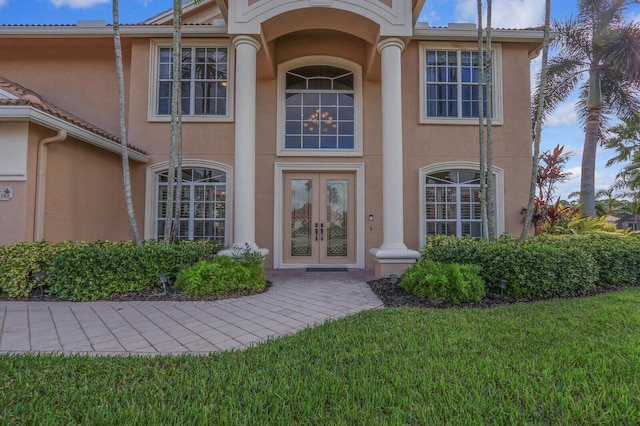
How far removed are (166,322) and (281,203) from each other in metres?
4.83

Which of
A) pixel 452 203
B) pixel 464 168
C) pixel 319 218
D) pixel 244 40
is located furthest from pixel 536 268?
pixel 244 40

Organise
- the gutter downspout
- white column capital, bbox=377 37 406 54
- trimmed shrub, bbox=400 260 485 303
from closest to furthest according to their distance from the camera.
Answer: trimmed shrub, bbox=400 260 485 303 < the gutter downspout < white column capital, bbox=377 37 406 54

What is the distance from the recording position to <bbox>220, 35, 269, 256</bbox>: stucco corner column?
6.74 m

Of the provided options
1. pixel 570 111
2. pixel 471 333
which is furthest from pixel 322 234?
pixel 570 111

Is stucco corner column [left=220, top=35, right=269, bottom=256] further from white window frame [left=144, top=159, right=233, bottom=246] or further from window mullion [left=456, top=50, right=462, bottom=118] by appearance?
window mullion [left=456, top=50, right=462, bottom=118]

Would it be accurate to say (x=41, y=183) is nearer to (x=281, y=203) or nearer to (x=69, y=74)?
(x=69, y=74)

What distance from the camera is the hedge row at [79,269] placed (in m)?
5.01

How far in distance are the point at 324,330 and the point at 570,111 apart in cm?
1398

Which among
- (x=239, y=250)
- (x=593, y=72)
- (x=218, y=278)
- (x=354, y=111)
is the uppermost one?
(x=593, y=72)

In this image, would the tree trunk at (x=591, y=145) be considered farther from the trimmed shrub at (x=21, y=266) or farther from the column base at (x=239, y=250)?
the trimmed shrub at (x=21, y=266)

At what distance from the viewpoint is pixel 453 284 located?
4.79m

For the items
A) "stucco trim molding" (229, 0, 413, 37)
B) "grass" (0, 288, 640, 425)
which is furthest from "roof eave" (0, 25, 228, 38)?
"grass" (0, 288, 640, 425)

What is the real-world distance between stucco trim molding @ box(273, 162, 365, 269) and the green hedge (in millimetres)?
3204

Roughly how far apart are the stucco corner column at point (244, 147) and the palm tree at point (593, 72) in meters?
10.5
